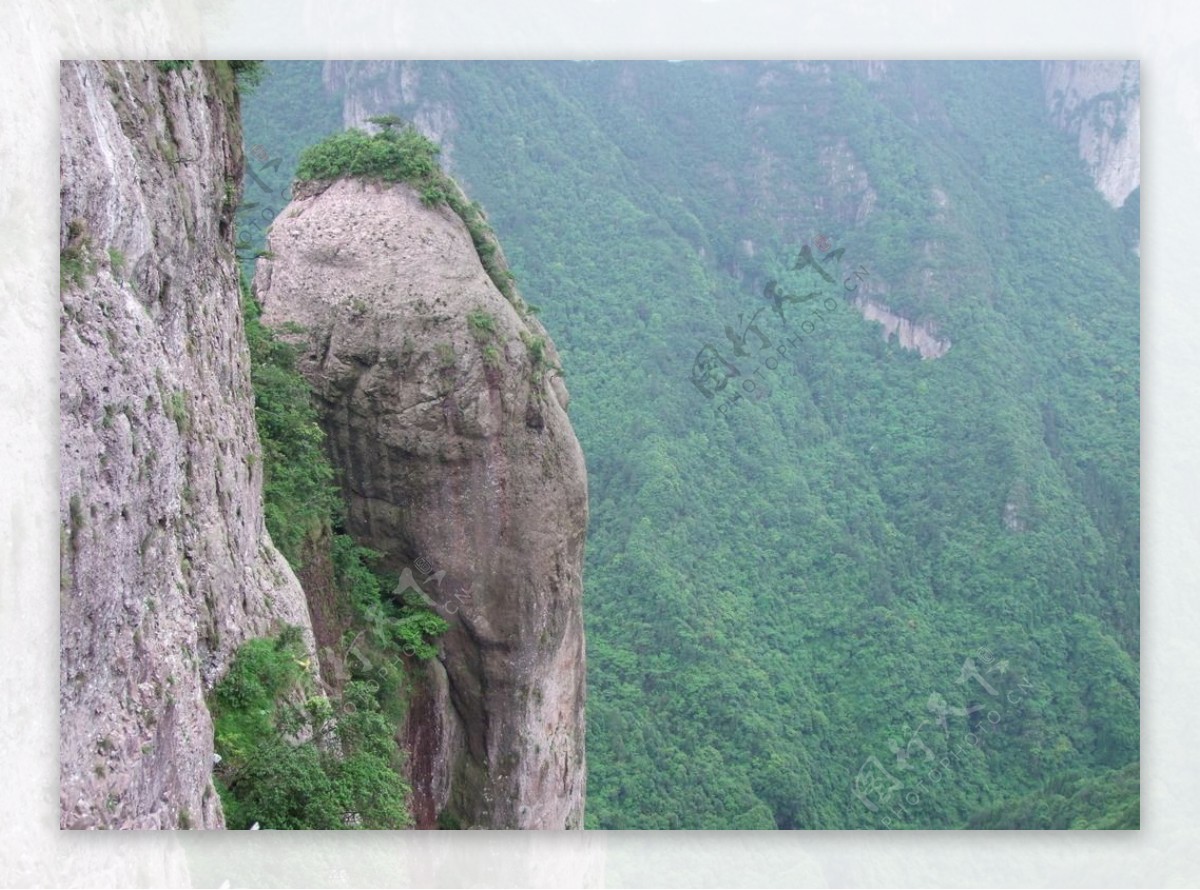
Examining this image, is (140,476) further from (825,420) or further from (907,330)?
(907,330)

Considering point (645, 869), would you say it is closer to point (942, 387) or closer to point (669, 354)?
point (669, 354)

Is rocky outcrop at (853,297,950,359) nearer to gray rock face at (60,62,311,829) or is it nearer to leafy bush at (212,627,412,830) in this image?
leafy bush at (212,627,412,830)

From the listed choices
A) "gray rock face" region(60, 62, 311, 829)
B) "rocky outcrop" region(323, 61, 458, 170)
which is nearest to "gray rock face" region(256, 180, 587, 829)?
"gray rock face" region(60, 62, 311, 829)

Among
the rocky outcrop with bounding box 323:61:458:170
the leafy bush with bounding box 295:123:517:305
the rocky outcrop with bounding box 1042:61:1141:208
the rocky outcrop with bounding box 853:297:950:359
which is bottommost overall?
the leafy bush with bounding box 295:123:517:305

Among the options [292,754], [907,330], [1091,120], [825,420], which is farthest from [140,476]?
[1091,120]

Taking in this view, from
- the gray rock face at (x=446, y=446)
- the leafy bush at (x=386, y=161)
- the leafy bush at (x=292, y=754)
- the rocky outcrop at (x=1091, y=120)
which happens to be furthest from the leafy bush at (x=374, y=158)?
the rocky outcrop at (x=1091, y=120)

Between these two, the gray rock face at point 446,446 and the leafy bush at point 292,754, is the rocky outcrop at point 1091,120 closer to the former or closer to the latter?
the gray rock face at point 446,446

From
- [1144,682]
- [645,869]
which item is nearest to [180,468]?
[645,869]
